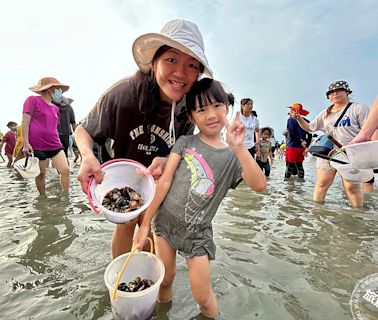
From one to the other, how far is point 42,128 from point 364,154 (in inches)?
195

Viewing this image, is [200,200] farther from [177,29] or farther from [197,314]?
[177,29]

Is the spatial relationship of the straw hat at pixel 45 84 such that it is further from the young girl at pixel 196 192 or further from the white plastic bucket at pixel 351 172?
the white plastic bucket at pixel 351 172

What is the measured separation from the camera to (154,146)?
7.61ft

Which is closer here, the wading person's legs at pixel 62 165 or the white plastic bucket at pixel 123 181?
the white plastic bucket at pixel 123 181

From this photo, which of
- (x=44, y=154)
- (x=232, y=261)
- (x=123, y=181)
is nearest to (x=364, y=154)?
(x=232, y=261)

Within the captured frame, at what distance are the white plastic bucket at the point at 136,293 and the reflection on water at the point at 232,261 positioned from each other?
345 millimetres

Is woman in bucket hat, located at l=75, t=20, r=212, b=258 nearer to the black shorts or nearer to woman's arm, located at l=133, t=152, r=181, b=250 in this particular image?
woman's arm, located at l=133, t=152, r=181, b=250

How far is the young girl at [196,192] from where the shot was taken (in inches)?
74.9

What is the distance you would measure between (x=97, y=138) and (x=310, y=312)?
6.60 feet

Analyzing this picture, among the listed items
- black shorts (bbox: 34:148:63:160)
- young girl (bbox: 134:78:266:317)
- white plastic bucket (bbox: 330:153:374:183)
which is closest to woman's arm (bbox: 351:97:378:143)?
young girl (bbox: 134:78:266:317)

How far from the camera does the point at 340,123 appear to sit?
462 centimetres

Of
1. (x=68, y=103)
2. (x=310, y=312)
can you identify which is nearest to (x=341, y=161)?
(x=310, y=312)

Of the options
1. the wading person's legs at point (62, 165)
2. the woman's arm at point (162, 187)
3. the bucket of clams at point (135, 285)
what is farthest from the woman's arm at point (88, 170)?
the wading person's legs at point (62, 165)

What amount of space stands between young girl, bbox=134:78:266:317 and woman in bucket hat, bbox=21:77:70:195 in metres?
3.75
